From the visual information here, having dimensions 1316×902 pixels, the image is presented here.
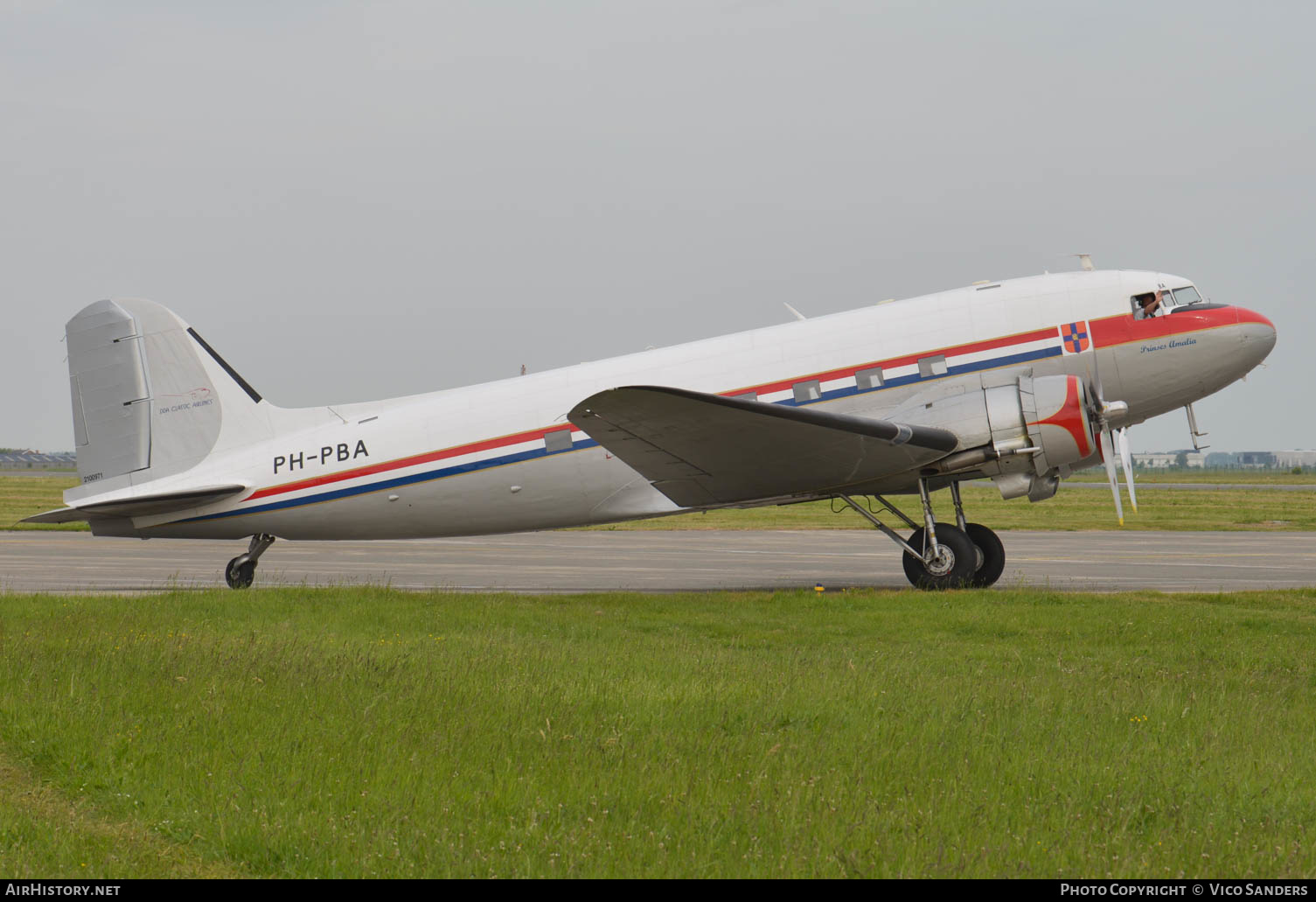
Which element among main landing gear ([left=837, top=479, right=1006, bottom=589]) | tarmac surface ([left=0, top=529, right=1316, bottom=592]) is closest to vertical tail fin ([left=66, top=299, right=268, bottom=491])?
tarmac surface ([left=0, top=529, right=1316, bottom=592])

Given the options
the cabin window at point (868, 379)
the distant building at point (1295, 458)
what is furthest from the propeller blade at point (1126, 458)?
the distant building at point (1295, 458)

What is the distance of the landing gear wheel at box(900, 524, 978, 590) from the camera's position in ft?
53.2

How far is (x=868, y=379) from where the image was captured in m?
16.5

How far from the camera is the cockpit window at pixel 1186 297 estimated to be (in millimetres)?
16484

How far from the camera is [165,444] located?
18.4 m

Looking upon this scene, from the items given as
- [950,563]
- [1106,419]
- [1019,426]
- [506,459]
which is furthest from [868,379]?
[506,459]

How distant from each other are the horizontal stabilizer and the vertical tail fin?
2.10 feet

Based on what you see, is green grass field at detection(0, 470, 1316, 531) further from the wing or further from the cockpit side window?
the wing

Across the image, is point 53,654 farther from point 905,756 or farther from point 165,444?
point 165,444

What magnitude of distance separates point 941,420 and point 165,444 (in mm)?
12483

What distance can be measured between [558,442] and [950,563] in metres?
6.11

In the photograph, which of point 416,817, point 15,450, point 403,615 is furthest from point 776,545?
point 15,450

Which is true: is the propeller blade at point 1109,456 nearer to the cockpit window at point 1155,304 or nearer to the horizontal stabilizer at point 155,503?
the cockpit window at point 1155,304

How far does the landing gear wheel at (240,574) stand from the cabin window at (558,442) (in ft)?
17.3
